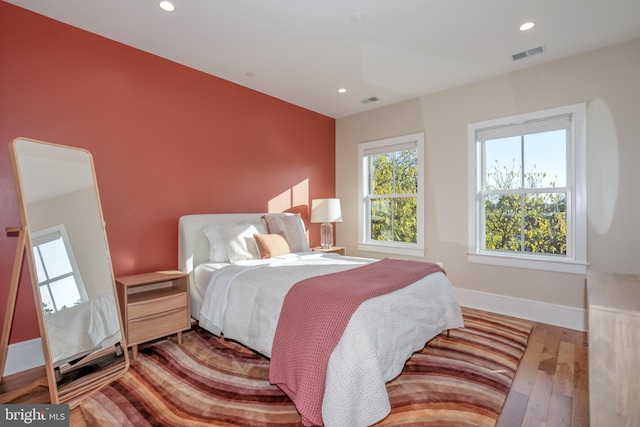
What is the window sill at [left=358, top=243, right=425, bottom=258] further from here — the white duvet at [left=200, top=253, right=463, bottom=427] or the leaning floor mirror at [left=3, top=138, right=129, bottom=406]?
the leaning floor mirror at [left=3, top=138, right=129, bottom=406]

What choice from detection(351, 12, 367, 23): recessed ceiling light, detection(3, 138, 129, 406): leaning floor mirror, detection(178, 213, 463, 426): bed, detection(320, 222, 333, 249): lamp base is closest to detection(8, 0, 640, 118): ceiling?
detection(351, 12, 367, 23): recessed ceiling light


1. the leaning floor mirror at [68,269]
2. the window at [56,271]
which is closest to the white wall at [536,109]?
the leaning floor mirror at [68,269]

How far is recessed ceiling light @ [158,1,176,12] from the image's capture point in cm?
225

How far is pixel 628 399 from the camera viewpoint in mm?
1495

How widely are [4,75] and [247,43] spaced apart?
181cm

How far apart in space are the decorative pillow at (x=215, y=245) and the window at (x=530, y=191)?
9.34 feet

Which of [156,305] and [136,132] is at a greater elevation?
[136,132]

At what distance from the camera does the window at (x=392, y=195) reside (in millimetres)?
Answer: 4176

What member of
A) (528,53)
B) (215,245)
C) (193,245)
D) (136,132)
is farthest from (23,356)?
(528,53)

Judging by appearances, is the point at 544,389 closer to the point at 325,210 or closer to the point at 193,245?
the point at 325,210

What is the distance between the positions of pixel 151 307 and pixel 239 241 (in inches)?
38.7

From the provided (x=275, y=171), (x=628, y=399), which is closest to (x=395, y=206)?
(x=275, y=171)

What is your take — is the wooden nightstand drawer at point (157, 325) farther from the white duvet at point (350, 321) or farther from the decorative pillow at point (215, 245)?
the decorative pillow at point (215, 245)

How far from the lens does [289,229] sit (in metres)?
3.63
